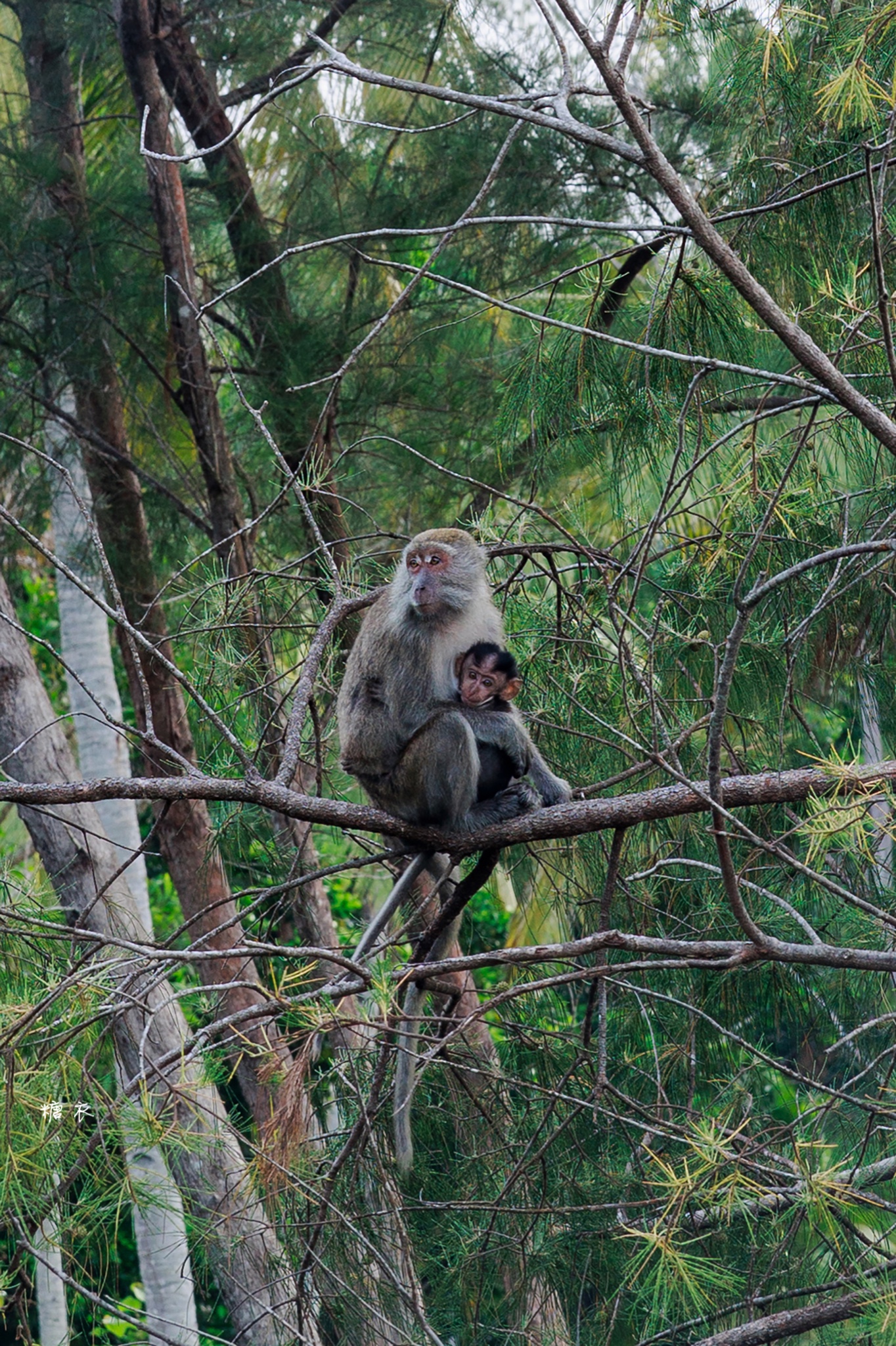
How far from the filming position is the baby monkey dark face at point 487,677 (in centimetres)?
355

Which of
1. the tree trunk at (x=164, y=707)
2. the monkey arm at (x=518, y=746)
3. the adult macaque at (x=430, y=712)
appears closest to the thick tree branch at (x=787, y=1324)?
the adult macaque at (x=430, y=712)

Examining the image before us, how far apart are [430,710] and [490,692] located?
18cm

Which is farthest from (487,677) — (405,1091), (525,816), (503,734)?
(405,1091)

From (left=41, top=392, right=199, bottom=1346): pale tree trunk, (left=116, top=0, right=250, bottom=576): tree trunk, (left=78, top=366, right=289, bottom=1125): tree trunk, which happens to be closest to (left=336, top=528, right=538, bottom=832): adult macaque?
(left=116, top=0, right=250, bottom=576): tree trunk

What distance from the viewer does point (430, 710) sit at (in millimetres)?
3611

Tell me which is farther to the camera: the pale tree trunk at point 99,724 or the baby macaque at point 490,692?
the pale tree trunk at point 99,724

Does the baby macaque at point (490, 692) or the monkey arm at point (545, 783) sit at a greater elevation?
the baby macaque at point (490, 692)

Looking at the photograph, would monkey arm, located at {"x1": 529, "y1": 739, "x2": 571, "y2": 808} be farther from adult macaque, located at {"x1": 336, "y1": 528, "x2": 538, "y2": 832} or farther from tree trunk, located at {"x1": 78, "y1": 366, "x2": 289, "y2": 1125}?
tree trunk, located at {"x1": 78, "y1": 366, "x2": 289, "y2": 1125}

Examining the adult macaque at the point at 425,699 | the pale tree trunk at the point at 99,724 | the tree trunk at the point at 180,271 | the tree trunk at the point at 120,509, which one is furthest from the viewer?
the pale tree trunk at the point at 99,724

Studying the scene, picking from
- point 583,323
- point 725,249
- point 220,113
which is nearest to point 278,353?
point 220,113

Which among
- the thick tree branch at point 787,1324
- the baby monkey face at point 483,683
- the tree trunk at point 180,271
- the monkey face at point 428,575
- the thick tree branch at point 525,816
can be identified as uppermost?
the tree trunk at point 180,271

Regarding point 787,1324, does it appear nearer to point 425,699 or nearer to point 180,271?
point 425,699

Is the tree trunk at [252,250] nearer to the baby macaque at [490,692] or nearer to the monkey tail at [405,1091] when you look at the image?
the baby macaque at [490,692]

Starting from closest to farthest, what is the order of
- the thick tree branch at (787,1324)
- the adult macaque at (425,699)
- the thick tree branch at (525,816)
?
the thick tree branch at (525,816), the thick tree branch at (787,1324), the adult macaque at (425,699)
